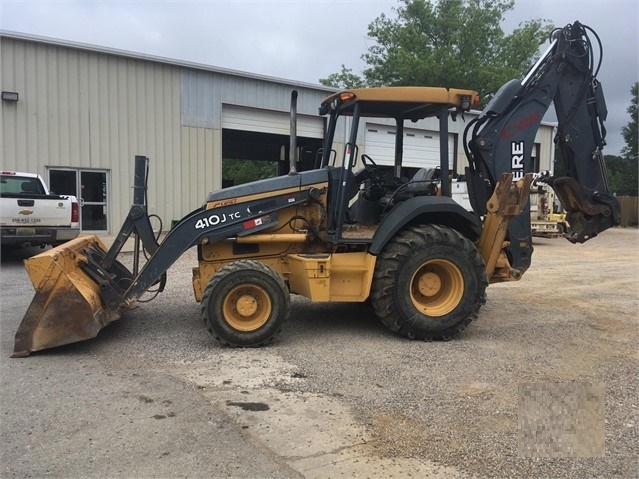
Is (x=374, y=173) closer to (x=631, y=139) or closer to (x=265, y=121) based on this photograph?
(x=265, y=121)

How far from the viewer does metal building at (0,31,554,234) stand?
1456 centimetres

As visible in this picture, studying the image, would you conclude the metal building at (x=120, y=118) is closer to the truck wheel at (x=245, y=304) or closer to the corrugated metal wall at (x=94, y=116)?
the corrugated metal wall at (x=94, y=116)

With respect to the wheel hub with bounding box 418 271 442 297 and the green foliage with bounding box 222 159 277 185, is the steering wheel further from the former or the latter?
the green foliage with bounding box 222 159 277 185

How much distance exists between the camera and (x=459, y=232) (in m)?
6.39

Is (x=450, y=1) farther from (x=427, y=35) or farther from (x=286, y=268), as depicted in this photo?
(x=286, y=268)

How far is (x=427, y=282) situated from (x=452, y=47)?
3136 centimetres

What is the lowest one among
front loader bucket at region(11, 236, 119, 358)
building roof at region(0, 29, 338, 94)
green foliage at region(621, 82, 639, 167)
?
front loader bucket at region(11, 236, 119, 358)

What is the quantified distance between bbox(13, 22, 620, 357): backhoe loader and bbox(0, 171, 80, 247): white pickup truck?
5.24 meters

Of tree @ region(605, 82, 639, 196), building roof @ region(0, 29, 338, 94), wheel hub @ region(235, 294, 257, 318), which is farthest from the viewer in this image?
tree @ region(605, 82, 639, 196)

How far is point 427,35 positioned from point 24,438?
35929 mm

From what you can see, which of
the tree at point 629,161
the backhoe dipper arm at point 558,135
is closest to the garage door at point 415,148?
the backhoe dipper arm at point 558,135

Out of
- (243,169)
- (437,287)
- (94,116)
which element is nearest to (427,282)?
(437,287)

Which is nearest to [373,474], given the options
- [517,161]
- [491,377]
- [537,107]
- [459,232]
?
[491,377]

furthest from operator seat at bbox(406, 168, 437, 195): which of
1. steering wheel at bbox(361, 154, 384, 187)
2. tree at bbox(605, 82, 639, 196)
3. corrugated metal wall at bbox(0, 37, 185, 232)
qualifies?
tree at bbox(605, 82, 639, 196)
